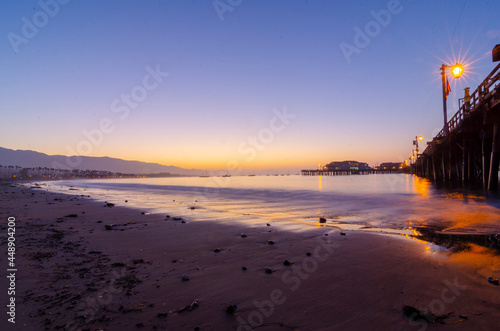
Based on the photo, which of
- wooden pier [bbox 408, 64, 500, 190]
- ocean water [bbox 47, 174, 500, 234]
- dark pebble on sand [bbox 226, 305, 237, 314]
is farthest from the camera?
wooden pier [bbox 408, 64, 500, 190]

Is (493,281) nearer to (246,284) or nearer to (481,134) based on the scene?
(246,284)

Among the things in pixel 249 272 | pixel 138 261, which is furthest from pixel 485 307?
pixel 138 261

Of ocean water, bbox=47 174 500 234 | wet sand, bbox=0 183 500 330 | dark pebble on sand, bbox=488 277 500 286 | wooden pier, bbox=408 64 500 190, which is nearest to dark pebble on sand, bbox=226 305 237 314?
wet sand, bbox=0 183 500 330

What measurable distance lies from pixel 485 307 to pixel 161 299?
4.09m

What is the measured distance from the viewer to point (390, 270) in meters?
4.52

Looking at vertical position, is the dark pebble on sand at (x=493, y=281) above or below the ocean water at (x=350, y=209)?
above

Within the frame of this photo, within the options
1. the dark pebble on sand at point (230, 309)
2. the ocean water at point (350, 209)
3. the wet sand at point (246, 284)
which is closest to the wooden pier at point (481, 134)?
the ocean water at point (350, 209)

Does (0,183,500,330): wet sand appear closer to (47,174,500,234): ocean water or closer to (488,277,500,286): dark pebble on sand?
(488,277,500,286): dark pebble on sand

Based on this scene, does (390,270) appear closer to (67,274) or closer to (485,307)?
(485,307)

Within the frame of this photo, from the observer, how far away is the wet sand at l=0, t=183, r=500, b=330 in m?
3.01

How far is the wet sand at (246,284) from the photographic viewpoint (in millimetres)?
3008

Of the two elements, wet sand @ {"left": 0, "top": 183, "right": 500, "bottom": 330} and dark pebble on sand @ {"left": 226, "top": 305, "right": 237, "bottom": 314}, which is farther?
dark pebble on sand @ {"left": 226, "top": 305, "right": 237, "bottom": 314}

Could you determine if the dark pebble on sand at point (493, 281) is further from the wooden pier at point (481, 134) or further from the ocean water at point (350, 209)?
the wooden pier at point (481, 134)

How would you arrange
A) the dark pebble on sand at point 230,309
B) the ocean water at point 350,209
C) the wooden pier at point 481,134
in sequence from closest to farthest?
1. the dark pebble on sand at point 230,309
2. the ocean water at point 350,209
3. the wooden pier at point 481,134
